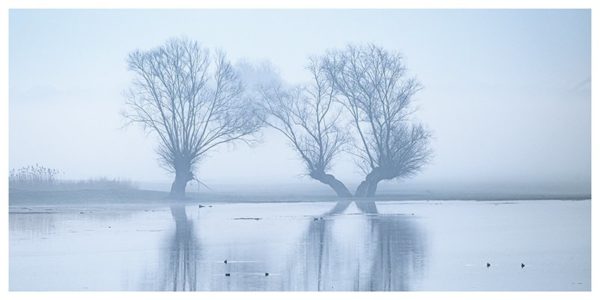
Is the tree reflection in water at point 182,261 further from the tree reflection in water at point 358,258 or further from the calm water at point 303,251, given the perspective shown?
the tree reflection in water at point 358,258

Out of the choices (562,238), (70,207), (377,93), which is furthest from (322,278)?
(377,93)

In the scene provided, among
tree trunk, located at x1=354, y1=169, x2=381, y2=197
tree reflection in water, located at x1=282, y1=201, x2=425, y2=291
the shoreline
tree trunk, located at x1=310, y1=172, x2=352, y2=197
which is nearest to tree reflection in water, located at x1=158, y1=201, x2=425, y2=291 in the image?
tree reflection in water, located at x1=282, y1=201, x2=425, y2=291

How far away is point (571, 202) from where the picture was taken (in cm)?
2595

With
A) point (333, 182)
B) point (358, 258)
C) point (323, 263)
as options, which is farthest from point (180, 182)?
point (323, 263)

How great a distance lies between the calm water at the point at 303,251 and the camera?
35.3ft

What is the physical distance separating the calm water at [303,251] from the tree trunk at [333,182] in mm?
9677

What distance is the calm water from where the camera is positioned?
10766 millimetres

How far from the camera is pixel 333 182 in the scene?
3112cm

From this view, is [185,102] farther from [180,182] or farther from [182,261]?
[182,261]

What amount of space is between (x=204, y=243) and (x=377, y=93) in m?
18.1

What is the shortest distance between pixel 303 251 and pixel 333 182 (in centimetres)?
1798

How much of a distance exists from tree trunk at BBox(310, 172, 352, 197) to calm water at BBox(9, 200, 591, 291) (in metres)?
9.68

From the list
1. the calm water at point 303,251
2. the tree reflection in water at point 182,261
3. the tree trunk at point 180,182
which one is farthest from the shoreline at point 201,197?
the tree reflection in water at point 182,261
